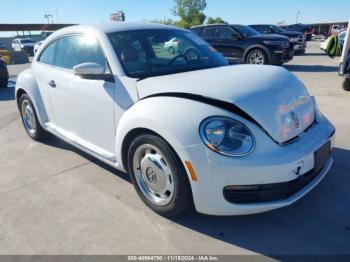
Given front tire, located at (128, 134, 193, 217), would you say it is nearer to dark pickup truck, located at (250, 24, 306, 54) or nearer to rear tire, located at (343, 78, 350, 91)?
rear tire, located at (343, 78, 350, 91)

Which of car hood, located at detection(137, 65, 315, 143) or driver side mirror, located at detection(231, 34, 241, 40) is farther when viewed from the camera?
driver side mirror, located at detection(231, 34, 241, 40)

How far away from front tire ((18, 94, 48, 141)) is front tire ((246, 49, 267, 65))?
8931 mm

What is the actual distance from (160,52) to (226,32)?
9.55m

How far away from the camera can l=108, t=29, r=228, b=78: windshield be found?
3109 mm

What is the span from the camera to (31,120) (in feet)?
15.6

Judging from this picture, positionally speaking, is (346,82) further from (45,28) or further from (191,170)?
(45,28)

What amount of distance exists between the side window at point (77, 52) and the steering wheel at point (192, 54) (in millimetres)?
971

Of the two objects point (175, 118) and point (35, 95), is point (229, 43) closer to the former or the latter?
point (35, 95)

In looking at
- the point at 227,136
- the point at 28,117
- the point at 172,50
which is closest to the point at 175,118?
the point at 227,136

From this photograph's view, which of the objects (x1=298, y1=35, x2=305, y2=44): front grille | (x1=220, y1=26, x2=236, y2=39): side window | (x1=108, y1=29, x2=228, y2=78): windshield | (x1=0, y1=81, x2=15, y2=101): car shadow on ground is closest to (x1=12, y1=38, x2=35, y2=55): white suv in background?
(x1=0, y1=81, x2=15, y2=101): car shadow on ground

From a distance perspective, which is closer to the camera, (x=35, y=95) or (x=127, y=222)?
(x=127, y=222)

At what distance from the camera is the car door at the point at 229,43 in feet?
39.4

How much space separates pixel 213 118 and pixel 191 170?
0.42m

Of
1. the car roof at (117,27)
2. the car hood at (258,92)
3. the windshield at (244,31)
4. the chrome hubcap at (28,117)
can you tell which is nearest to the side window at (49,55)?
the car roof at (117,27)
